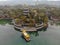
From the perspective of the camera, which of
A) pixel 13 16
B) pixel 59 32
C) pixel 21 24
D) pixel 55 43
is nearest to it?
pixel 55 43

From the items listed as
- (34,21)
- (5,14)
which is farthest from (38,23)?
(5,14)

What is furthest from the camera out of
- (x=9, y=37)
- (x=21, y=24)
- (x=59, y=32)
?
(x=21, y=24)

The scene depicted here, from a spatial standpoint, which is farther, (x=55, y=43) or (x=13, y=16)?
(x=13, y=16)

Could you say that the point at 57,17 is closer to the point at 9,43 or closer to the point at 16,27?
the point at 16,27

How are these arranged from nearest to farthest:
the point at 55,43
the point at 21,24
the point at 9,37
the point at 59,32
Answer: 1. the point at 55,43
2. the point at 9,37
3. the point at 59,32
4. the point at 21,24

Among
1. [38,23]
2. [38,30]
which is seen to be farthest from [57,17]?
[38,30]

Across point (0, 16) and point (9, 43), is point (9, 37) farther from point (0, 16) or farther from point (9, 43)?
point (0, 16)
